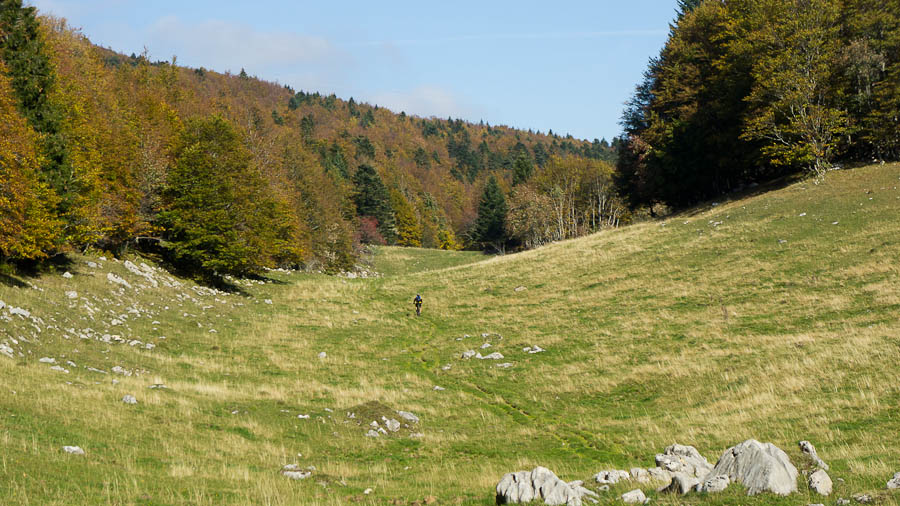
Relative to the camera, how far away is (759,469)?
10273 mm

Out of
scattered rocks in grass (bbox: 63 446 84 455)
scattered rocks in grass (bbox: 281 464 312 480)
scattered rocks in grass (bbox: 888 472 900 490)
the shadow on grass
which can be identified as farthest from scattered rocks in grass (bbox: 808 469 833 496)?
the shadow on grass

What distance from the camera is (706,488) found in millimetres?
10250

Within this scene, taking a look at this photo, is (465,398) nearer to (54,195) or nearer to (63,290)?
(63,290)

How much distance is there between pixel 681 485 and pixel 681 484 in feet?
0.06

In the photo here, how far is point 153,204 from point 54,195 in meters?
16.8

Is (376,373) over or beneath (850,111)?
beneath

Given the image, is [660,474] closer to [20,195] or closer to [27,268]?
[20,195]

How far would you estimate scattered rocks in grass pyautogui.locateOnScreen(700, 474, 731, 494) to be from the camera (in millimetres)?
10180

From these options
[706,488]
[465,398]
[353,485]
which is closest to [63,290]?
[465,398]

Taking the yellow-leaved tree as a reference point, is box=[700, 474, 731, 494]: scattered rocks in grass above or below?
below

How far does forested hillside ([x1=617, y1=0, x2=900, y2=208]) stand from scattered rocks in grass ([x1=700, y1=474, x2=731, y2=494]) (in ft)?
171

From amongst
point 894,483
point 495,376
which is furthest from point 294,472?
point 495,376

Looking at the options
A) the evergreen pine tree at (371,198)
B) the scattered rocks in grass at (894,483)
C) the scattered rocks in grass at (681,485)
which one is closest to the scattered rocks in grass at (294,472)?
the scattered rocks in grass at (681,485)

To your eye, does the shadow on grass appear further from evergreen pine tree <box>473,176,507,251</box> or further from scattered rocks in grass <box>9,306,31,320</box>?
evergreen pine tree <box>473,176,507,251</box>
